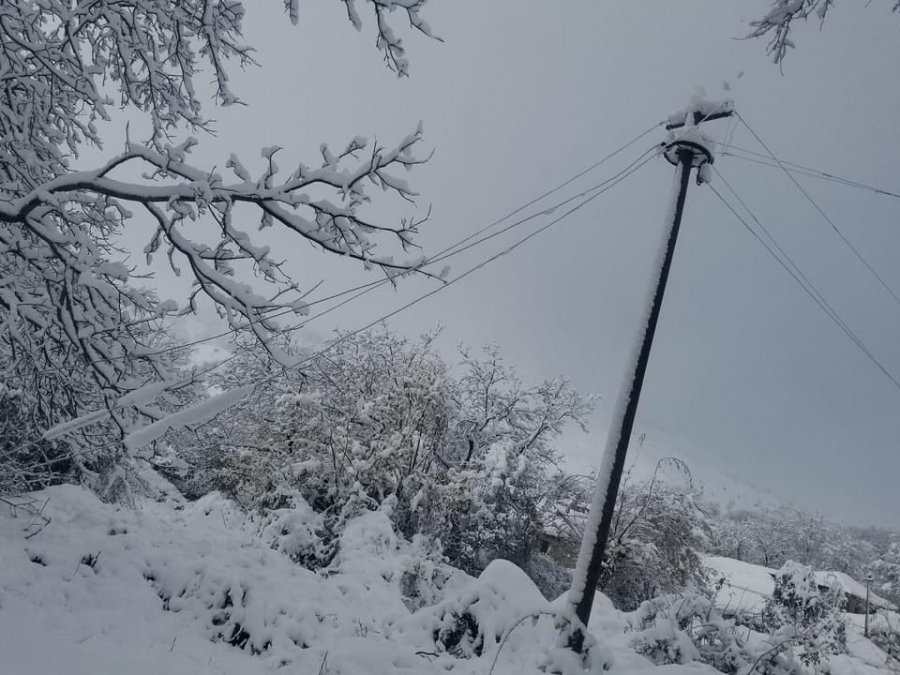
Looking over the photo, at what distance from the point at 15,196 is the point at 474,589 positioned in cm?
629

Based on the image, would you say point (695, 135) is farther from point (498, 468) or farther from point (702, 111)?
point (498, 468)

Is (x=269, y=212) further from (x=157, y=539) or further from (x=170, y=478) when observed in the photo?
(x=170, y=478)

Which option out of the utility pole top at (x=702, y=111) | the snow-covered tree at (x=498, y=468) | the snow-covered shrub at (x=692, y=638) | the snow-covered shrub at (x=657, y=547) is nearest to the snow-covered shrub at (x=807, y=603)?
the snow-covered shrub at (x=657, y=547)

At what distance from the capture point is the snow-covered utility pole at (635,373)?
5.79m

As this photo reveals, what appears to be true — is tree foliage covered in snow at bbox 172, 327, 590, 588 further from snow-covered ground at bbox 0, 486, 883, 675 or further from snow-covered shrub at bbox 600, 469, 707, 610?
snow-covered shrub at bbox 600, 469, 707, 610

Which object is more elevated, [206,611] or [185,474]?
[185,474]

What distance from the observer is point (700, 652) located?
20.2 ft

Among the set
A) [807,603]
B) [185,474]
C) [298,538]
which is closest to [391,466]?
[298,538]

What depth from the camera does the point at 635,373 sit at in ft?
20.7

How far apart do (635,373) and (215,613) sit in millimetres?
5835

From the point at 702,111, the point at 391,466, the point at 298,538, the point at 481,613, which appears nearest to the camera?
the point at 481,613

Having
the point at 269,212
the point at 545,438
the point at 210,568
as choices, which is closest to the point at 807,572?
the point at 545,438

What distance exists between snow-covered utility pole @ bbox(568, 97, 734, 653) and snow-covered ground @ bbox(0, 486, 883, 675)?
0.43 meters

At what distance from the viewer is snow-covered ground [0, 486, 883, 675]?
4082 mm
